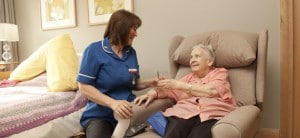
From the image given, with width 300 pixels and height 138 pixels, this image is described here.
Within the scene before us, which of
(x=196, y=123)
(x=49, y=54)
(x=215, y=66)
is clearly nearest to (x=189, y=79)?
(x=215, y=66)

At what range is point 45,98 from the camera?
6.18 ft

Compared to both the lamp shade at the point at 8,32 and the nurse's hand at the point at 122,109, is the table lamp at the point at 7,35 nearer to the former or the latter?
the lamp shade at the point at 8,32

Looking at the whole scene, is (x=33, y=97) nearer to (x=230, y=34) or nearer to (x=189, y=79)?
(x=189, y=79)

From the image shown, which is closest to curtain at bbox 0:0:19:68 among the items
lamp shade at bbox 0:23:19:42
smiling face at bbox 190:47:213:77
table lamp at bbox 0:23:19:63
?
table lamp at bbox 0:23:19:63

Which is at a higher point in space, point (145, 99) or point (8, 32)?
point (8, 32)

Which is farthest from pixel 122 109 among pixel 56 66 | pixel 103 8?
pixel 103 8

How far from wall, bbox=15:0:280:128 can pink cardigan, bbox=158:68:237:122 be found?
0.68m

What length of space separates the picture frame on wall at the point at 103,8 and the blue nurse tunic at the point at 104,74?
45.6 inches

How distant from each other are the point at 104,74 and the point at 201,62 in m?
0.59

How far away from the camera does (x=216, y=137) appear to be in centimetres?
115

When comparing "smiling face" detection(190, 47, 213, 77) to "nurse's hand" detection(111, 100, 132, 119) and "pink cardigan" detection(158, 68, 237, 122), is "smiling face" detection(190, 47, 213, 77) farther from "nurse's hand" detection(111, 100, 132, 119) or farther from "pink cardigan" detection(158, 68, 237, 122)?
"nurse's hand" detection(111, 100, 132, 119)

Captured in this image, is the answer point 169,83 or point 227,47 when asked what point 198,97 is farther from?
point 227,47

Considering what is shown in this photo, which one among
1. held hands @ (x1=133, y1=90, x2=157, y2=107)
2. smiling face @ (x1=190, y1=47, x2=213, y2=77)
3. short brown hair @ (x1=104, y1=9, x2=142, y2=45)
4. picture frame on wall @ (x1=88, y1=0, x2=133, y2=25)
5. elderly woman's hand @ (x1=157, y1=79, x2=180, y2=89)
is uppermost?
picture frame on wall @ (x1=88, y1=0, x2=133, y2=25)

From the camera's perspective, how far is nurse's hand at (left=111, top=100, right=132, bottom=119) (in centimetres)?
139
